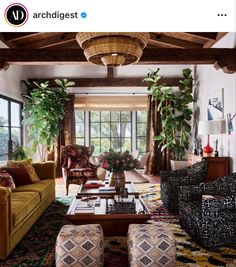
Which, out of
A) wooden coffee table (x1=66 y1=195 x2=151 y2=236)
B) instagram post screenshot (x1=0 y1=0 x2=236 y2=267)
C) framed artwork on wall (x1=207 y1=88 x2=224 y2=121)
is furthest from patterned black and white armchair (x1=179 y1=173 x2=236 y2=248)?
framed artwork on wall (x1=207 y1=88 x2=224 y2=121)

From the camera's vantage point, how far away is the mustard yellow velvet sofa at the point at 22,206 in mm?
2850

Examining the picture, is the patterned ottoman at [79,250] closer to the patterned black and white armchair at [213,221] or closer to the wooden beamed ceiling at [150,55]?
the patterned black and white armchair at [213,221]

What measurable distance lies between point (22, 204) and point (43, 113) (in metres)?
3.90

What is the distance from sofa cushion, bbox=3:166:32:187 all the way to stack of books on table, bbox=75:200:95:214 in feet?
3.63

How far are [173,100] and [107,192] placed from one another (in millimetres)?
3927

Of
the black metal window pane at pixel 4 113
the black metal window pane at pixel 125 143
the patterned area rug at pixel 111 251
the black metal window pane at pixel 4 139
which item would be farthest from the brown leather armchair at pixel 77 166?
the black metal window pane at pixel 125 143

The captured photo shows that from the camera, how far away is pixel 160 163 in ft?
27.8

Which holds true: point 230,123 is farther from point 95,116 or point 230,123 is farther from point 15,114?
point 15,114

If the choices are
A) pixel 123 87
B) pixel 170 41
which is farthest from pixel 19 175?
pixel 123 87

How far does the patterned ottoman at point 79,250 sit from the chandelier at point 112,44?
187 centimetres

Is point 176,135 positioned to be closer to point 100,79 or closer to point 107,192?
point 100,79

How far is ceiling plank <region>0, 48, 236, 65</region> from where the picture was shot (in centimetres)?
508

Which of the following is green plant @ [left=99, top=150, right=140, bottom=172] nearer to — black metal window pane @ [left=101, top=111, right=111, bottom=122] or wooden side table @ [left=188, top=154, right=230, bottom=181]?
wooden side table @ [left=188, top=154, right=230, bottom=181]

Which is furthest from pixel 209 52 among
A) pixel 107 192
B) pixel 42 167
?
pixel 42 167
